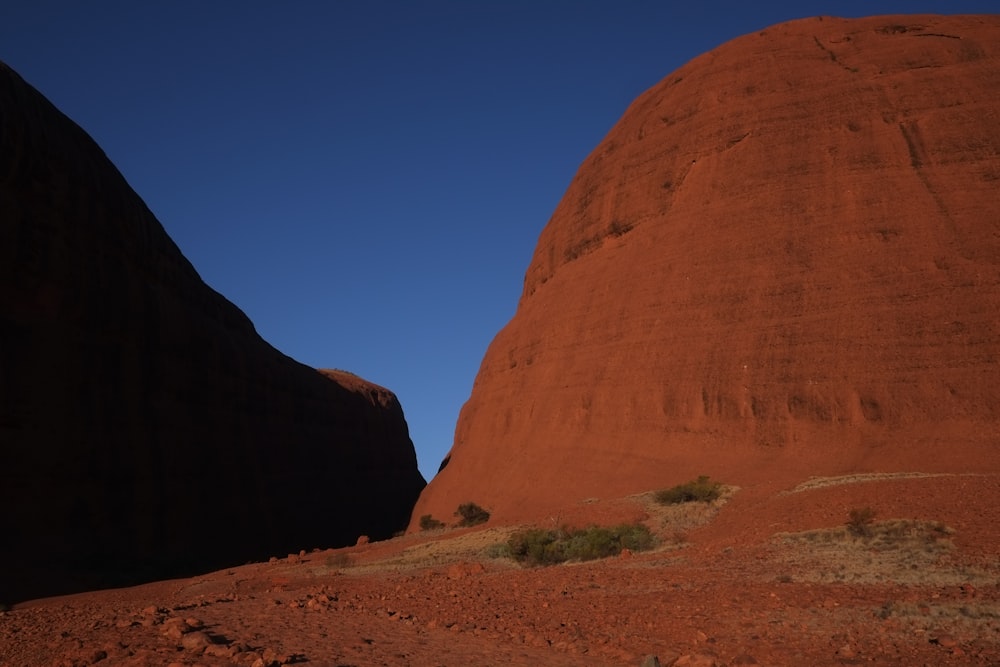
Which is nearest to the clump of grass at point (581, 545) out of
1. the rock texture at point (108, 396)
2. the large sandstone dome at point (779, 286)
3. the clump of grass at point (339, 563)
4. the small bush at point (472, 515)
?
the clump of grass at point (339, 563)

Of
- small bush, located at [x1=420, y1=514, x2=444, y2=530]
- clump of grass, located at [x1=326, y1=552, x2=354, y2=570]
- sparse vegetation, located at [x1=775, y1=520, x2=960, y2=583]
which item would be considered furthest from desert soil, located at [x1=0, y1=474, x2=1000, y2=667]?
small bush, located at [x1=420, y1=514, x2=444, y2=530]

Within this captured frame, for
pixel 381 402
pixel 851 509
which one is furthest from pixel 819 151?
pixel 381 402

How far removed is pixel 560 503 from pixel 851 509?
42.9ft

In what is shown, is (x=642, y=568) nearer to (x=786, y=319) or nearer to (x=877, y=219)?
(x=786, y=319)

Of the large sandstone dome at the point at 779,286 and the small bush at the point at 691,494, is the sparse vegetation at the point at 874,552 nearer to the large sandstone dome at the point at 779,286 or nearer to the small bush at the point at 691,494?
the small bush at the point at 691,494

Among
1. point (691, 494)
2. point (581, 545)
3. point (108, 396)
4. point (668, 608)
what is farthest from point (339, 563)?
point (668, 608)

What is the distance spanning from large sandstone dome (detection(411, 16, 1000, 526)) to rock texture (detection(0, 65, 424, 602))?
10688 millimetres

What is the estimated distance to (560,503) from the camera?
26234 millimetres

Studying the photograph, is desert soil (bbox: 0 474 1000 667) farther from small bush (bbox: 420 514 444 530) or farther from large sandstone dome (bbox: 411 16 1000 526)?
small bush (bbox: 420 514 444 530)

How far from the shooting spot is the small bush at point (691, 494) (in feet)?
66.4

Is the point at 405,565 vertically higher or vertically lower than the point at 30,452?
lower

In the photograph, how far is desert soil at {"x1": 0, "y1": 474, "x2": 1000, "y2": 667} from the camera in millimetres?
6723

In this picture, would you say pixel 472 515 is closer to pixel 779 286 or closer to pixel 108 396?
pixel 108 396

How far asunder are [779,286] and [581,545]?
13903 mm
